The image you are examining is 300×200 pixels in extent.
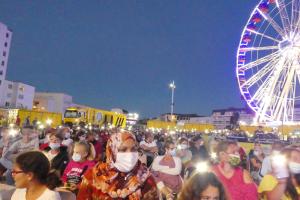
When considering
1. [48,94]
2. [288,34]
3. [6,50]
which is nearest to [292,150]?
[288,34]

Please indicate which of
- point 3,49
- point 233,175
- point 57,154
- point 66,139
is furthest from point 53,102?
point 233,175

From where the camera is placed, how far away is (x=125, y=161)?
9.95 ft

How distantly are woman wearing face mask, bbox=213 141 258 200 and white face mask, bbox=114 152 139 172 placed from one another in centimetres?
117

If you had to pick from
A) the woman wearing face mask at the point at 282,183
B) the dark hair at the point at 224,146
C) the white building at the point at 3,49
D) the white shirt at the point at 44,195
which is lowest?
the white shirt at the point at 44,195

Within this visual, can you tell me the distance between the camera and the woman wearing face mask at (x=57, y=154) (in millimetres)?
5562

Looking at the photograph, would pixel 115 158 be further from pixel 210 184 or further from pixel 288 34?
pixel 288 34

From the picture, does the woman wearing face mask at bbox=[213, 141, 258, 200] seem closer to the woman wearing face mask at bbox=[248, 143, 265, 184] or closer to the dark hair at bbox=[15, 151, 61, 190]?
the dark hair at bbox=[15, 151, 61, 190]

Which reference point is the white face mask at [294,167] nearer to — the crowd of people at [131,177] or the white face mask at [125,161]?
the crowd of people at [131,177]

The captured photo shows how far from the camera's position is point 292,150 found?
390 centimetres

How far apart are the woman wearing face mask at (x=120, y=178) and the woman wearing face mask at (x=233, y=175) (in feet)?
3.42

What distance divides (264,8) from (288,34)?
2726mm

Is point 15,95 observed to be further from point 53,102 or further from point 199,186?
point 199,186

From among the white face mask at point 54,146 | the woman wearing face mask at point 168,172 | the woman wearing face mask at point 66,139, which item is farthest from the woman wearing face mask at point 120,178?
the woman wearing face mask at point 66,139

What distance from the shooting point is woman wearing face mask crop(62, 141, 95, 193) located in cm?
473
